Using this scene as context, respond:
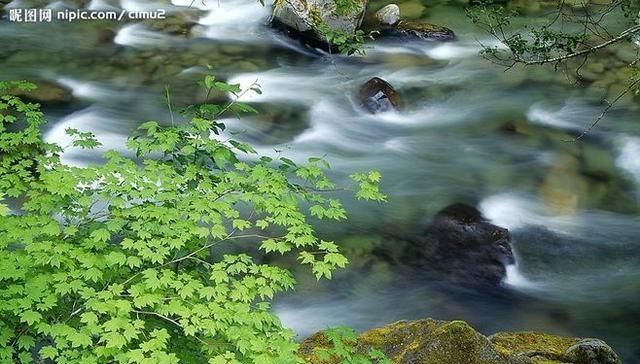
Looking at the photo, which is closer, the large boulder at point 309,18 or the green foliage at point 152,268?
the green foliage at point 152,268

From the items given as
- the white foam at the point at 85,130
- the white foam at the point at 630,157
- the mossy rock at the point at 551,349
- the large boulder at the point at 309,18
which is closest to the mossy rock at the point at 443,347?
the mossy rock at the point at 551,349

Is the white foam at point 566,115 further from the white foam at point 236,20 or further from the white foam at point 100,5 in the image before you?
the white foam at point 100,5

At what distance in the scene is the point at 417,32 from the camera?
13852 mm

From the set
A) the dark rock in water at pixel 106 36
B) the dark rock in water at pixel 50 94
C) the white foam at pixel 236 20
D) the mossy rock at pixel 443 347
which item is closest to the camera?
the mossy rock at pixel 443 347

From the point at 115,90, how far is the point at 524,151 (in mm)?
6684

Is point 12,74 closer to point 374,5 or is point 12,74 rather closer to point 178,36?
point 178,36

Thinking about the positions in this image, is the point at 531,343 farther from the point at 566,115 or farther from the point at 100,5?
the point at 100,5

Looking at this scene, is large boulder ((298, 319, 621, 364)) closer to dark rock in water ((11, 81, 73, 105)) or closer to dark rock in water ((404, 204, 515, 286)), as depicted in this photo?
dark rock in water ((404, 204, 515, 286))

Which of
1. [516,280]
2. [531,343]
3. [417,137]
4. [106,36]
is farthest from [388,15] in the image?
[531,343]

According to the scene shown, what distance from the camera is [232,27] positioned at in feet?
46.3

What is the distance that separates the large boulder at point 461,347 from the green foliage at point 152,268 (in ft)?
2.75

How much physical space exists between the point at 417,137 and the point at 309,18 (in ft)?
9.83

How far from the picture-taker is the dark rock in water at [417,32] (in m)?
13.8

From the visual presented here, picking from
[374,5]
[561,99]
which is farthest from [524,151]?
[374,5]
